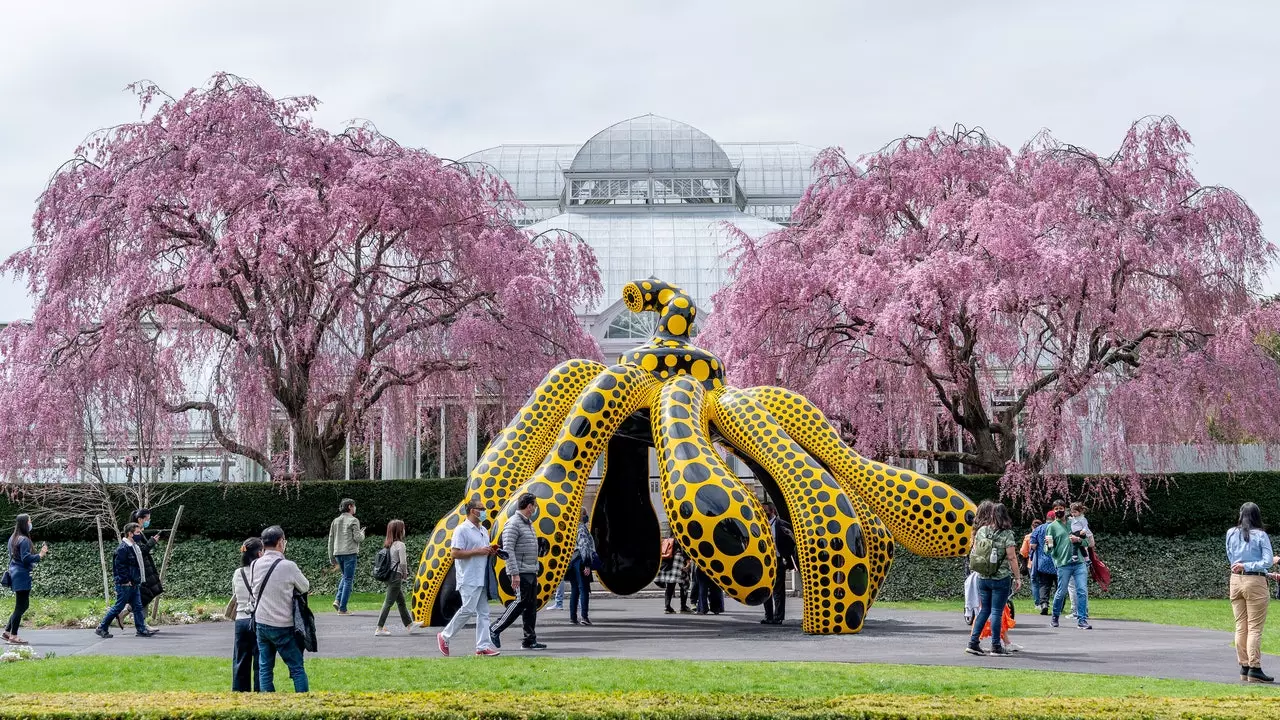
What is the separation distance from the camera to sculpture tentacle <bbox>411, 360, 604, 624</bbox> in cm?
1285

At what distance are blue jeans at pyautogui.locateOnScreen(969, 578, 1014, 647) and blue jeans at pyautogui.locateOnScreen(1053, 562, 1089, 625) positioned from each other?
437cm

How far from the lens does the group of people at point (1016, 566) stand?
1106 cm

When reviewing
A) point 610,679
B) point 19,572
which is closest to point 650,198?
point 19,572

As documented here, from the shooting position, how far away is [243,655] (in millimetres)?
8734

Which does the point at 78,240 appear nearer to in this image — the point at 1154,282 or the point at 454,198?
the point at 454,198

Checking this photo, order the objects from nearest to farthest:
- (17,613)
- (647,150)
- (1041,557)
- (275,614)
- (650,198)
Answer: (275,614) < (17,613) < (1041,557) < (650,198) < (647,150)

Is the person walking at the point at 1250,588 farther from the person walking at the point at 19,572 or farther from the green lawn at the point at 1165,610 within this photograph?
the person walking at the point at 19,572

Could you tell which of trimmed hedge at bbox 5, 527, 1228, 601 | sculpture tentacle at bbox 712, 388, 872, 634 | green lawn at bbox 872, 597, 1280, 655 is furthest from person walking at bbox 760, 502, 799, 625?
trimmed hedge at bbox 5, 527, 1228, 601

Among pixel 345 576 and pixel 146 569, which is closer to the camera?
pixel 146 569

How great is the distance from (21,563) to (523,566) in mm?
5556

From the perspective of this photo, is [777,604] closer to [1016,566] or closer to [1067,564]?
[1067,564]

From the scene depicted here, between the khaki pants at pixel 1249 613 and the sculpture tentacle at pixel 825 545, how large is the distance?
3.67m

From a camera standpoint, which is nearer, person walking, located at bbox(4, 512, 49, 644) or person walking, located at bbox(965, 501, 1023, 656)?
person walking, located at bbox(965, 501, 1023, 656)

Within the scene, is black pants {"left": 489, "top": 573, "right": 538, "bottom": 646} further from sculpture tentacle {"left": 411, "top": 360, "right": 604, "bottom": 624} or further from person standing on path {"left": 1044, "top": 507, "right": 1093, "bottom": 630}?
person standing on path {"left": 1044, "top": 507, "right": 1093, "bottom": 630}
